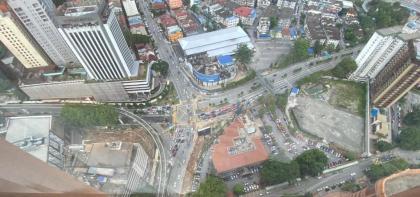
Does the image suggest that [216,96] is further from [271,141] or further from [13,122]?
[13,122]

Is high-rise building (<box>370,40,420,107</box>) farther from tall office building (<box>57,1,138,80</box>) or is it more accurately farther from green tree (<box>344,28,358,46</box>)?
tall office building (<box>57,1,138,80</box>)

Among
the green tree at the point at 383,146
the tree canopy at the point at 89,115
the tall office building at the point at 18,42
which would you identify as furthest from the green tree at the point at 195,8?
the green tree at the point at 383,146

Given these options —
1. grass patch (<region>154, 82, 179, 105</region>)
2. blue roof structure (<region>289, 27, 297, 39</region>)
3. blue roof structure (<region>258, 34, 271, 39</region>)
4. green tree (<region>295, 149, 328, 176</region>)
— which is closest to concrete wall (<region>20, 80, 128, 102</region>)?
grass patch (<region>154, 82, 179, 105</region>)

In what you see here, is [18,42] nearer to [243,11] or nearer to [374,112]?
[243,11]

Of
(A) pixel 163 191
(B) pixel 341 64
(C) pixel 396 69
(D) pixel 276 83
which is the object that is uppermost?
(C) pixel 396 69

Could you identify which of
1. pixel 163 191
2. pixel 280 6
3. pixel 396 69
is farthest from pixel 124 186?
pixel 280 6

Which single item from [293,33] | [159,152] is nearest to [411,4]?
[293,33]

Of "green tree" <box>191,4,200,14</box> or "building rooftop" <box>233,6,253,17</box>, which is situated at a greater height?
"building rooftop" <box>233,6,253,17</box>
